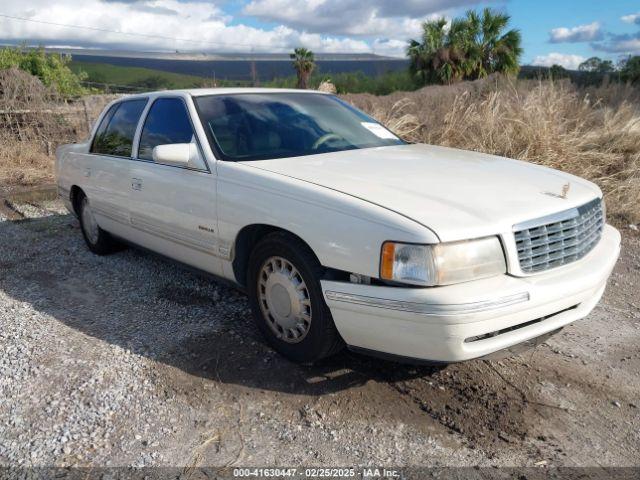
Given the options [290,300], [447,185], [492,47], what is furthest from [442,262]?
[492,47]

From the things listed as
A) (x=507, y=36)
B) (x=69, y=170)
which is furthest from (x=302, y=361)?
(x=507, y=36)

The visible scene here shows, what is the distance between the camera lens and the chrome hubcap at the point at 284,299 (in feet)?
10.5

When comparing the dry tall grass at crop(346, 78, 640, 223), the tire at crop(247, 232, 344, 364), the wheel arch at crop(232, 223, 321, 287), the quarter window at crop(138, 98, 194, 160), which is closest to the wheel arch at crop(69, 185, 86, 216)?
the quarter window at crop(138, 98, 194, 160)

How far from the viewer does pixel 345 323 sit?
2918 millimetres

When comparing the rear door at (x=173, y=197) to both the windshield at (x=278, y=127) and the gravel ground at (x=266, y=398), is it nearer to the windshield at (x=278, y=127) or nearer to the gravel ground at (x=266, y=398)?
the windshield at (x=278, y=127)

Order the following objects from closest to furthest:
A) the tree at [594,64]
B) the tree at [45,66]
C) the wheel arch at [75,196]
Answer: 1. the wheel arch at [75,196]
2. the tree at [45,66]
3. the tree at [594,64]

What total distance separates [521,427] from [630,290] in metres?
2.52

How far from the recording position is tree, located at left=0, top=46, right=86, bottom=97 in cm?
1789

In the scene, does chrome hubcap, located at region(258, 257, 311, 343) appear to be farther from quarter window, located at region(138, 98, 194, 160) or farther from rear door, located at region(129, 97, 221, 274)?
quarter window, located at region(138, 98, 194, 160)

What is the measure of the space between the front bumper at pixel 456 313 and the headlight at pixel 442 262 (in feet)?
0.14

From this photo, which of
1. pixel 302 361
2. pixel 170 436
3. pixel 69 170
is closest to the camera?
pixel 170 436

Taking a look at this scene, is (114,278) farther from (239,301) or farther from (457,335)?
(457,335)

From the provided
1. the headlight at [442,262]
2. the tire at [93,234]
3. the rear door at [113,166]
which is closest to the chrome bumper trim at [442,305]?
the headlight at [442,262]

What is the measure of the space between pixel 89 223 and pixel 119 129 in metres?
1.11
